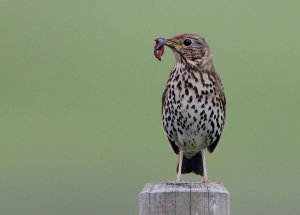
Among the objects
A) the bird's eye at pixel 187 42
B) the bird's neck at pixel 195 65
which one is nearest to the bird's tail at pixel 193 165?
the bird's neck at pixel 195 65

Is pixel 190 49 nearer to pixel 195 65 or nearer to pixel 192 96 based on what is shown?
pixel 195 65

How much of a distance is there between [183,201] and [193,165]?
361 centimetres

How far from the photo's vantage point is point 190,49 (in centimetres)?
948

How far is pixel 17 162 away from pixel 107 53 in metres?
5.07

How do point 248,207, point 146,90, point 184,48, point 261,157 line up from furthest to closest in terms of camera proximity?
point 146,90, point 261,157, point 248,207, point 184,48

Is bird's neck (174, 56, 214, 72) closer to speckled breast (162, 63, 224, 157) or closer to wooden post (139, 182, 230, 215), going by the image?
speckled breast (162, 63, 224, 157)

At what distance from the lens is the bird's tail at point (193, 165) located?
988 cm

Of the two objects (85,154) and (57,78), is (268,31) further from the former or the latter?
(85,154)

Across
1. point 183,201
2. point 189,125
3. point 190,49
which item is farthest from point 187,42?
point 183,201

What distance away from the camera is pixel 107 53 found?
854 inches

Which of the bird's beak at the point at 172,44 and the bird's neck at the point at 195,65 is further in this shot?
the bird's neck at the point at 195,65

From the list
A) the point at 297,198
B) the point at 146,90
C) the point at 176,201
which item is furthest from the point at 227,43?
the point at 176,201

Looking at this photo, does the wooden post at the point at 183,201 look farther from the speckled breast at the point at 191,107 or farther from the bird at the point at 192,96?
the speckled breast at the point at 191,107

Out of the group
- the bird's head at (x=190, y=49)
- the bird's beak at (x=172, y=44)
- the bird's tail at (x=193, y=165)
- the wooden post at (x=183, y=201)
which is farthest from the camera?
the bird's tail at (x=193, y=165)
